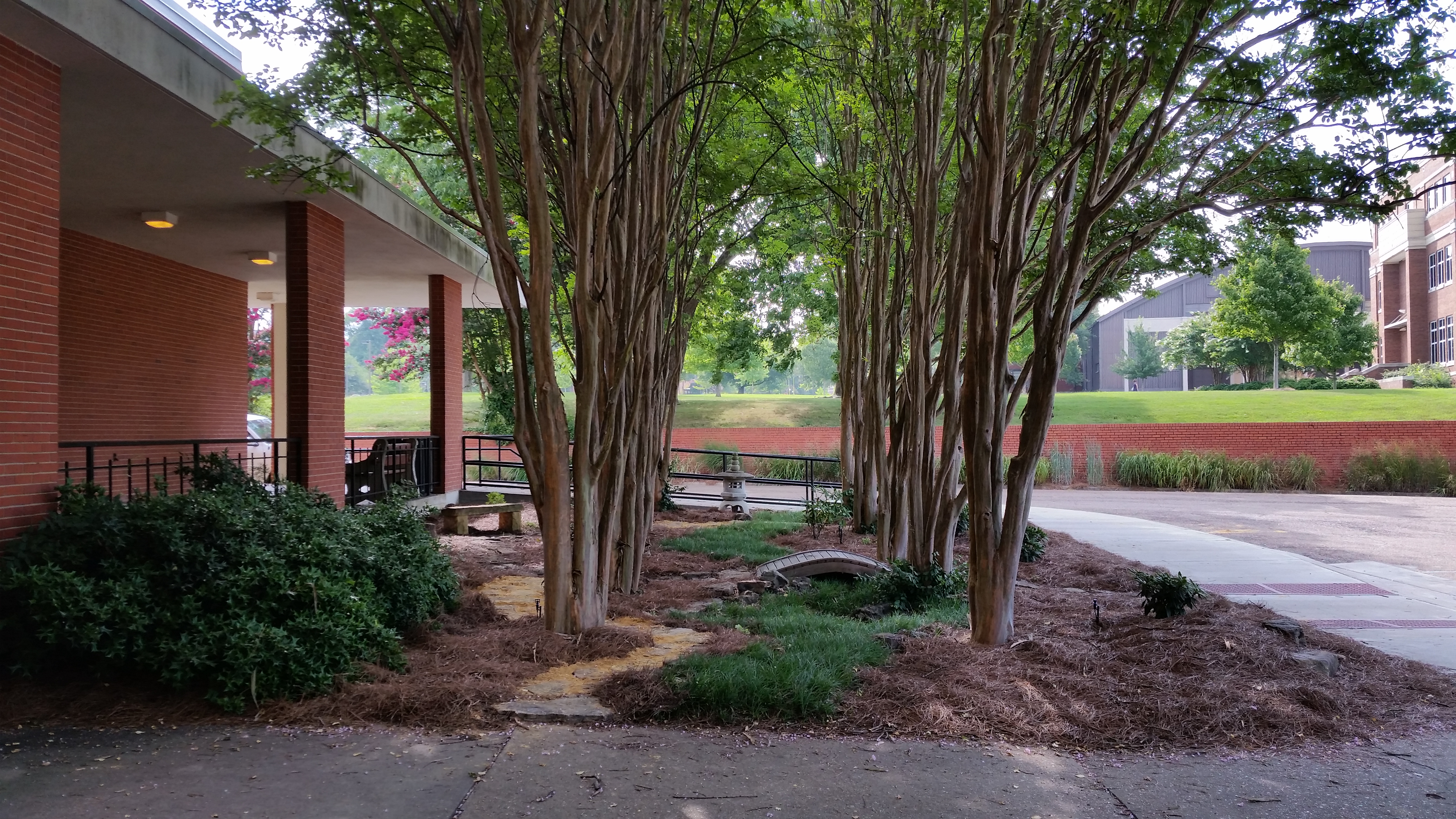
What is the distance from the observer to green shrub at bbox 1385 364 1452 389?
38156 millimetres

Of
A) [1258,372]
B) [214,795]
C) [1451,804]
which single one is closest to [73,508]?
[214,795]

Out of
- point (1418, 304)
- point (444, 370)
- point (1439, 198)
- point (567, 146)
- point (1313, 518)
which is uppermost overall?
point (1439, 198)

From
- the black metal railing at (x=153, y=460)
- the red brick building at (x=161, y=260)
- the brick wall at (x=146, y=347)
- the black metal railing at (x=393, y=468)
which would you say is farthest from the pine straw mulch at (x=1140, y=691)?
the brick wall at (x=146, y=347)

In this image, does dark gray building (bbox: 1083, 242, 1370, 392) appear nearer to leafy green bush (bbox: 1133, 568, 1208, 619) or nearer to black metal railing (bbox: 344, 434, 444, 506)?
black metal railing (bbox: 344, 434, 444, 506)

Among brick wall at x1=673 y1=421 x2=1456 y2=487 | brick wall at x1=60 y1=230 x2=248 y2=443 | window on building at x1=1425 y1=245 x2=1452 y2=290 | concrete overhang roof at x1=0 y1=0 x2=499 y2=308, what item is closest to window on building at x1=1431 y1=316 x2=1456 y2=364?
window on building at x1=1425 y1=245 x2=1452 y2=290

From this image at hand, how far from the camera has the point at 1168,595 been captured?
6.38m

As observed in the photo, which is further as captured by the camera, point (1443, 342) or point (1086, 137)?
point (1443, 342)

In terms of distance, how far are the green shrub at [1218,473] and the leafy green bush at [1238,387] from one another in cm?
1682

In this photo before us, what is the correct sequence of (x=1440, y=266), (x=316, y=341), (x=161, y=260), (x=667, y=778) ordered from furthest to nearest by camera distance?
(x=1440, y=266) < (x=161, y=260) < (x=316, y=341) < (x=667, y=778)

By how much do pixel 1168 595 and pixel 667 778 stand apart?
164 inches

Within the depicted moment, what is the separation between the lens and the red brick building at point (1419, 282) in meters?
39.6

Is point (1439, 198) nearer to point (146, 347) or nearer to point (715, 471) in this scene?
point (715, 471)

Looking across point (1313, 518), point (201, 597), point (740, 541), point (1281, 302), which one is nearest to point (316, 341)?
point (740, 541)

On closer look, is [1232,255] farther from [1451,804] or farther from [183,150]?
[183,150]
